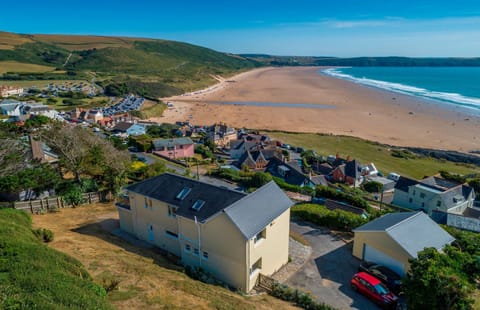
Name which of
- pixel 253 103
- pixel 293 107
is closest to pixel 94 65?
pixel 253 103

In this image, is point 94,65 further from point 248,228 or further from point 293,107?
point 248,228

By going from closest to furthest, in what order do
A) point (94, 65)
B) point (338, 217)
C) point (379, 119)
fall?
point (338, 217), point (379, 119), point (94, 65)

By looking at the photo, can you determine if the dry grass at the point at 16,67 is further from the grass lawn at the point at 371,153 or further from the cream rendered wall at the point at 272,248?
the cream rendered wall at the point at 272,248

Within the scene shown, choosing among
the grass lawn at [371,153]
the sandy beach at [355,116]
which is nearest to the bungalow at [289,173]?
the grass lawn at [371,153]

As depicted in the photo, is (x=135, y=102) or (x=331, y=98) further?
(x=331, y=98)

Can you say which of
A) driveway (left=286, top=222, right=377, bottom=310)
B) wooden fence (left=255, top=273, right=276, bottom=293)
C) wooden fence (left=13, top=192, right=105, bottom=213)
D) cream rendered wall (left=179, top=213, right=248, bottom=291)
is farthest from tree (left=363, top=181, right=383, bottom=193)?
wooden fence (left=13, top=192, right=105, bottom=213)

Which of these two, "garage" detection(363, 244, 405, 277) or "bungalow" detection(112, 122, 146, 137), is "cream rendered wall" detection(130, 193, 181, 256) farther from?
"bungalow" detection(112, 122, 146, 137)

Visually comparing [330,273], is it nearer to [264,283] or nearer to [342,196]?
[264,283]
